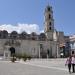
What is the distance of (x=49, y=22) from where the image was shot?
9156 cm

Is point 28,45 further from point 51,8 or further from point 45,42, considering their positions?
point 51,8

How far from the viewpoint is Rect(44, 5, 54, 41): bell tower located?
9188cm

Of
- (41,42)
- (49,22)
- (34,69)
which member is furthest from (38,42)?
(34,69)

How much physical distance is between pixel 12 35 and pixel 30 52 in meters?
11.4

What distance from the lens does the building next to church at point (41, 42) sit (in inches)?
3381

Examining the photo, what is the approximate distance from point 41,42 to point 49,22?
7.55 m

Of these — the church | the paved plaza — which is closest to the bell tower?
the church

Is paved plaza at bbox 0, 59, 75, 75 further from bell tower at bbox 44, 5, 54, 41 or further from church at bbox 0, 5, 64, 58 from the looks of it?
bell tower at bbox 44, 5, 54, 41

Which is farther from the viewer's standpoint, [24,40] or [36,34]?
[36,34]

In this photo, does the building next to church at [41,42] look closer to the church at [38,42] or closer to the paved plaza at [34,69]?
the church at [38,42]

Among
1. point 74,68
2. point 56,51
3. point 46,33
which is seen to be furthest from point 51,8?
point 74,68

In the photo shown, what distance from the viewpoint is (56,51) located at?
9075cm

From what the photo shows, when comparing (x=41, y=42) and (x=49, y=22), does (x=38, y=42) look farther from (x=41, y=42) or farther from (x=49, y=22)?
(x=49, y=22)

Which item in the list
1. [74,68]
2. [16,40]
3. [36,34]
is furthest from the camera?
[36,34]
